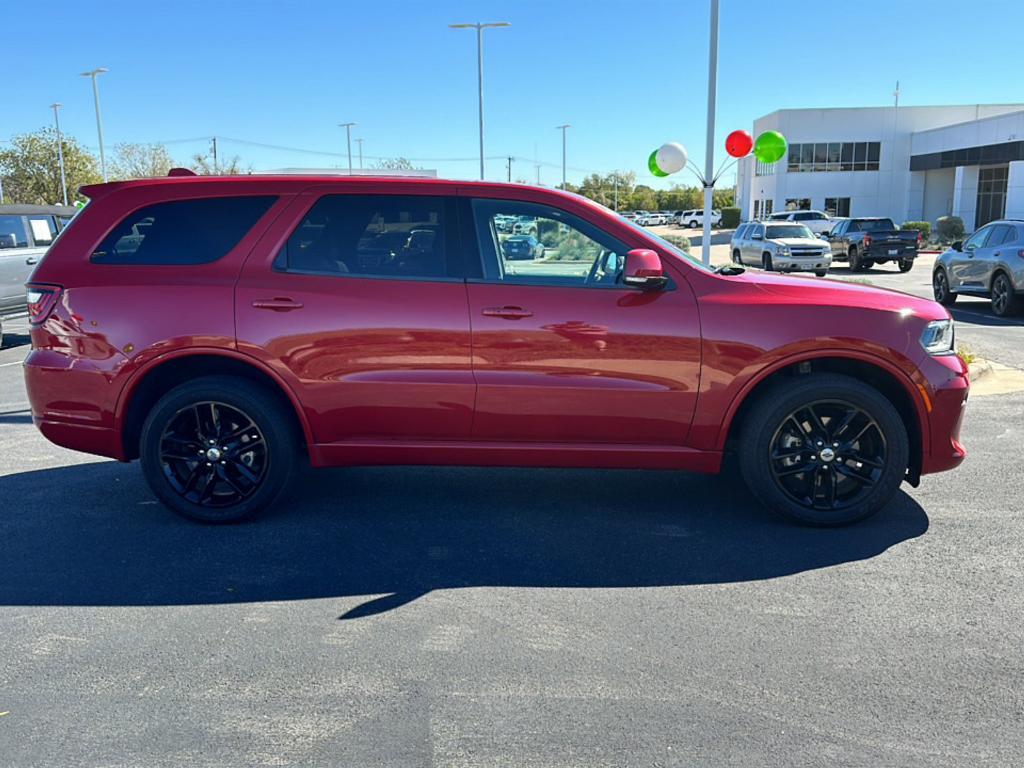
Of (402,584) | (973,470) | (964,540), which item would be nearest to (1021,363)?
(973,470)

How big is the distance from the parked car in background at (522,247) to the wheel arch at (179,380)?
1437 millimetres

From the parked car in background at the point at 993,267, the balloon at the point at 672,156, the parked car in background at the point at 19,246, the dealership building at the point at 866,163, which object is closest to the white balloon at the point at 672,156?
the balloon at the point at 672,156

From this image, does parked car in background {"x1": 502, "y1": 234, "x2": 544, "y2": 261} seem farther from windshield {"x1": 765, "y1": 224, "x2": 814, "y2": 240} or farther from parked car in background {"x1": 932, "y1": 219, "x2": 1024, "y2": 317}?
windshield {"x1": 765, "y1": 224, "x2": 814, "y2": 240}

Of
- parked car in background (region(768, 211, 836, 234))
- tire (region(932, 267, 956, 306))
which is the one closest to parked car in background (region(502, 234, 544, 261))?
tire (region(932, 267, 956, 306))

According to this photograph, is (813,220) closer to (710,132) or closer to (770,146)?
(770,146)

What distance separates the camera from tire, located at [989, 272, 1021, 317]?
47.3ft

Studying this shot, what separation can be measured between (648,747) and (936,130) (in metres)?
59.5

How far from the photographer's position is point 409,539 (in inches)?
185

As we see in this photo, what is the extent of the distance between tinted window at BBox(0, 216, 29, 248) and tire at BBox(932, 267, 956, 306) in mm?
16073

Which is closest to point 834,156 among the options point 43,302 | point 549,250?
point 549,250

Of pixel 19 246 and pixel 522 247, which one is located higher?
pixel 522 247

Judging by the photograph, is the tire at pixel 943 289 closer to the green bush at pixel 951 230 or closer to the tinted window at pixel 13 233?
the tinted window at pixel 13 233

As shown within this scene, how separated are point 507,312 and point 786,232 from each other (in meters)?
23.6

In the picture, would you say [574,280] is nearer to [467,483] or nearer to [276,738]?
[467,483]
